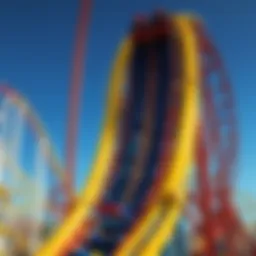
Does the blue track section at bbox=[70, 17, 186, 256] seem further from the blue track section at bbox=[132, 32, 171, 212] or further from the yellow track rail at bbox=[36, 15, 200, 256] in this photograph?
the yellow track rail at bbox=[36, 15, 200, 256]

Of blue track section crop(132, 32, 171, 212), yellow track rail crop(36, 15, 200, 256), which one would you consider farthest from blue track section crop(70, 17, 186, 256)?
yellow track rail crop(36, 15, 200, 256)

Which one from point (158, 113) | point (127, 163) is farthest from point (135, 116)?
point (127, 163)

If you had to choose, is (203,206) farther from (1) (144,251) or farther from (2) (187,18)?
(2) (187,18)

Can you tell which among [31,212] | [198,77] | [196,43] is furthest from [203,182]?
[31,212]

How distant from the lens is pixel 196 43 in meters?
11.7

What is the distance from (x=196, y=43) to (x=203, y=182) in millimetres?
2607

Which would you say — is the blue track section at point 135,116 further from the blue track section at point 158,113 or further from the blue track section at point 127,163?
the blue track section at point 158,113

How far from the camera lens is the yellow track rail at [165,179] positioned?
8.79 metres

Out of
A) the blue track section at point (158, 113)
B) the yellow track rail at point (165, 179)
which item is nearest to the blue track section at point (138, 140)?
the blue track section at point (158, 113)

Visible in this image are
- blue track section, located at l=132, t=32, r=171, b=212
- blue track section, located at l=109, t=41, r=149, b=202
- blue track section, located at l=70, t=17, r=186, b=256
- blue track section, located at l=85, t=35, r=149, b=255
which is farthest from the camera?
blue track section, located at l=109, t=41, r=149, b=202

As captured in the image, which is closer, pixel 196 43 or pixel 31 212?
pixel 196 43

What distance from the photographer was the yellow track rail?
28.8 ft

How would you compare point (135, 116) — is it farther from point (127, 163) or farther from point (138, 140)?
point (127, 163)

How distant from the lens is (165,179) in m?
9.70
